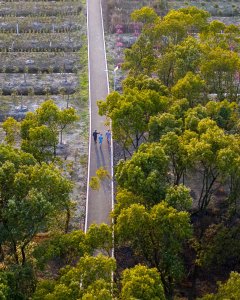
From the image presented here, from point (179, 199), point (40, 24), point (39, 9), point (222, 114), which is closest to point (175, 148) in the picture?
point (179, 199)

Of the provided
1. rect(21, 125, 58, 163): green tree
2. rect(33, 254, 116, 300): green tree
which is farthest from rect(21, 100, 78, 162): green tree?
rect(33, 254, 116, 300): green tree

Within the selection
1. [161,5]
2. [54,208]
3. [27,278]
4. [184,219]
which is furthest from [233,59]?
[161,5]

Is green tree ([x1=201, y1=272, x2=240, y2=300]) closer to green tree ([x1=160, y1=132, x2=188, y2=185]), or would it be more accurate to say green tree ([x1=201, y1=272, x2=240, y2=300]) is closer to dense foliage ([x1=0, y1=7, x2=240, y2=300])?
dense foliage ([x1=0, y1=7, x2=240, y2=300])

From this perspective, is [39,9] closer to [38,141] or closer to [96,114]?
[96,114]

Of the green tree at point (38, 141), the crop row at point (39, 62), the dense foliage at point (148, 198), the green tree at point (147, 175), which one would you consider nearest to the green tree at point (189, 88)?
the dense foliage at point (148, 198)

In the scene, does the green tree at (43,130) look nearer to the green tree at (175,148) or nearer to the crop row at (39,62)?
the green tree at (175,148)

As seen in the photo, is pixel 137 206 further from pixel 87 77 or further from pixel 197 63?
pixel 87 77

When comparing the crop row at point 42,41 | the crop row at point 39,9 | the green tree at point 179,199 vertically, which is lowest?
the green tree at point 179,199
